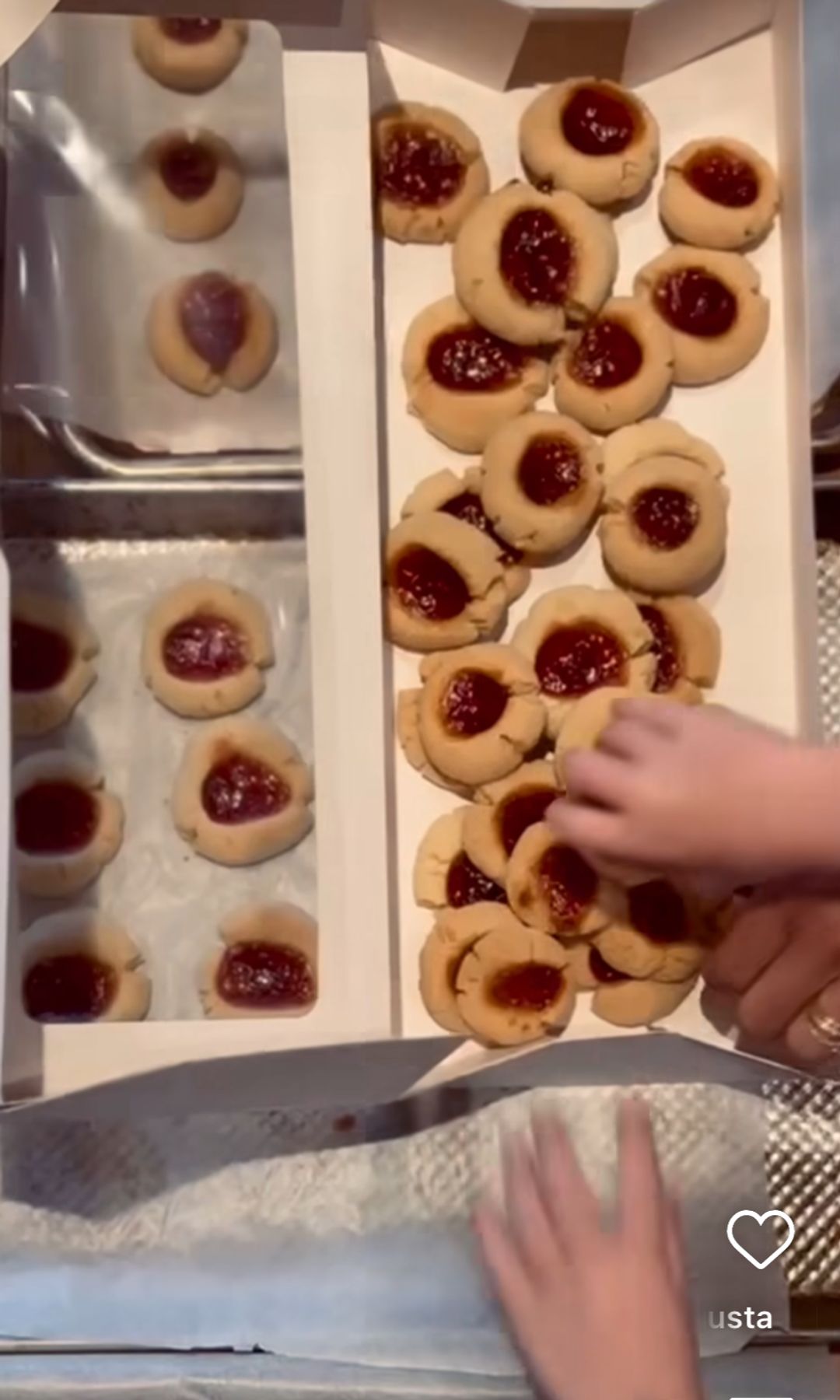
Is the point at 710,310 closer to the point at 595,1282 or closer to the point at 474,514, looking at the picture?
the point at 474,514

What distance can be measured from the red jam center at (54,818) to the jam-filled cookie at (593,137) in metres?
0.50

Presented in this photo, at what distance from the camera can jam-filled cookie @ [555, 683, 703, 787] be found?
866 mm

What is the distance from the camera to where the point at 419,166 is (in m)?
0.94

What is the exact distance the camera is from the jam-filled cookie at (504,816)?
892 millimetres

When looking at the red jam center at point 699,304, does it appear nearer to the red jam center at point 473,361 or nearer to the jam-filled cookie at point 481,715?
the red jam center at point 473,361

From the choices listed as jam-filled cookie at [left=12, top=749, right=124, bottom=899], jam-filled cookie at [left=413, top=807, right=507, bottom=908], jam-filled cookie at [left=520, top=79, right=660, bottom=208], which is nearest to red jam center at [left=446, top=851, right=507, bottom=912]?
jam-filled cookie at [left=413, top=807, right=507, bottom=908]

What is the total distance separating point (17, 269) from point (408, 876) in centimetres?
48

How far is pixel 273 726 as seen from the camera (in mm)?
937

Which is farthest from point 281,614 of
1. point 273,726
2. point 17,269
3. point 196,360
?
point 17,269

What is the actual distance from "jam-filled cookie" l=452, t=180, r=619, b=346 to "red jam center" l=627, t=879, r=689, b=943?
0.35 metres

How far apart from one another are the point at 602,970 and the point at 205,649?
12.7 inches

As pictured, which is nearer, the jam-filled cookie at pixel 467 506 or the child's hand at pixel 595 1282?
the child's hand at pixel 595 1282

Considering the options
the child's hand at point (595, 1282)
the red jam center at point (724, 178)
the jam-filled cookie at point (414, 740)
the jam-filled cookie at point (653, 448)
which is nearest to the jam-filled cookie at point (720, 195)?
the red jam center at point (724, 178)

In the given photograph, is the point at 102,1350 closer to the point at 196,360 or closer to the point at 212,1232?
the point at 212,1232
